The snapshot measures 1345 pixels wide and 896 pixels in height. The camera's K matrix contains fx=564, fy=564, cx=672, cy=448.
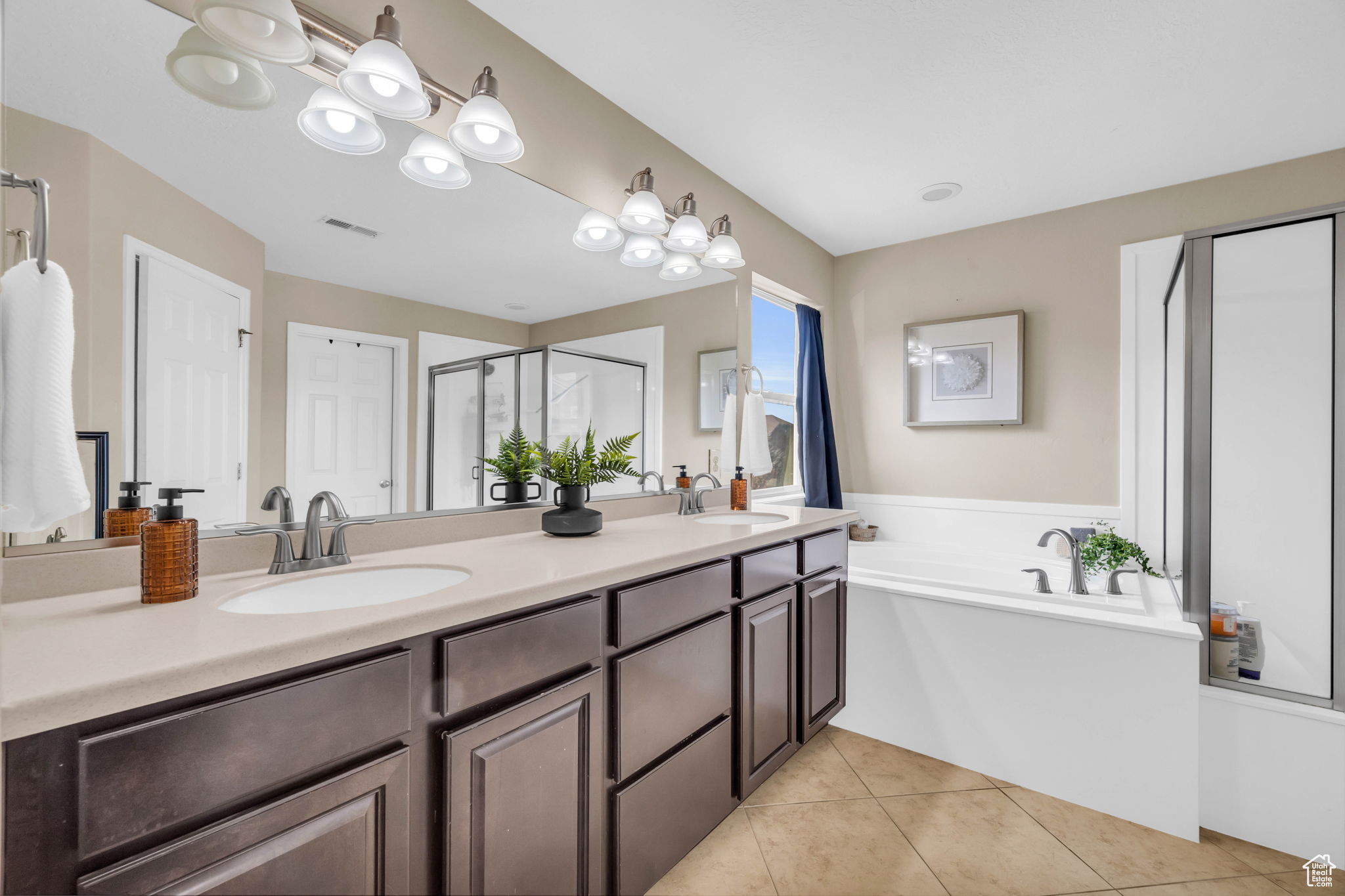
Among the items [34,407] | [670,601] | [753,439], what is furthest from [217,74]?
[753,439]

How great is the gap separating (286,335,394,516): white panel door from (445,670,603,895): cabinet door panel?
68 centimetres

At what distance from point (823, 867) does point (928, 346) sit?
9.32 ft

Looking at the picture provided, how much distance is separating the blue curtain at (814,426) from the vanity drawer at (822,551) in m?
1.09

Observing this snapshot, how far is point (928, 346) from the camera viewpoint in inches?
137

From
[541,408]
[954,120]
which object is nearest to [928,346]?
[954,120]

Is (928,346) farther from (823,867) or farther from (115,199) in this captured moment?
(115,199)

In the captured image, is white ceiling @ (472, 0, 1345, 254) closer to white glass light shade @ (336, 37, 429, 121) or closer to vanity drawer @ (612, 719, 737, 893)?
white glass light shade @ (336, 37, 429, 121)

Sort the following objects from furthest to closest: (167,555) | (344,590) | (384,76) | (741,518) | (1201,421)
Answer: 1. (741,518)
2. (1201,421)
3. (384,76)
4. (344,590)
5. (167,555)

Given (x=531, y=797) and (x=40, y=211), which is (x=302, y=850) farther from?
(x=40, y=211)

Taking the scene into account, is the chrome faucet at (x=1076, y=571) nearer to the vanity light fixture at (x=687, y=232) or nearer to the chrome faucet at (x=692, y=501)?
the chrome faucet at (x=692, y=501)

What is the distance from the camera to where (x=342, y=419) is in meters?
1.36

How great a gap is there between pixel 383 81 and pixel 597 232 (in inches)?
32.1

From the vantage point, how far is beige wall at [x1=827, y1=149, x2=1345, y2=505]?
2.76 m

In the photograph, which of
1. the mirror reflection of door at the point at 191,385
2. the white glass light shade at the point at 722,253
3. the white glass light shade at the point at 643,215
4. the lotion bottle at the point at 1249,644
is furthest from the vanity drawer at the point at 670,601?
the lotion bottle at the point at 1249,644
